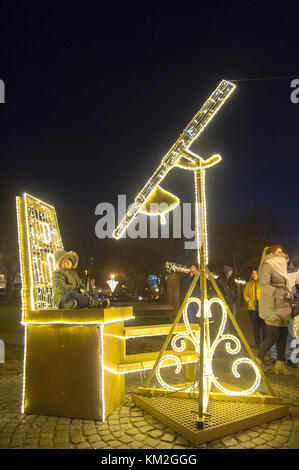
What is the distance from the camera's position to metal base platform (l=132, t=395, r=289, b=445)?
298cm

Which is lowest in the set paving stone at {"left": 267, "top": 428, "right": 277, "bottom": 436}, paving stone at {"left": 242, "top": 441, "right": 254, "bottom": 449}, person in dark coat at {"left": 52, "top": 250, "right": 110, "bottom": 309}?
paving stone at {"left": 267, "top": 428, "right": 277, "bottom": 436}

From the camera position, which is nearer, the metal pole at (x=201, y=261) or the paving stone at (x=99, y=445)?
the paving stone at (x=99, y=445)

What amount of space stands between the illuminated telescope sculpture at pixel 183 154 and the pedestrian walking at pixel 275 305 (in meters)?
2.56

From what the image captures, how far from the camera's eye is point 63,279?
442cm

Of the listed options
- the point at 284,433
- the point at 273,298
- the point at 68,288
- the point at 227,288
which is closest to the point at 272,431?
the point at 284,433

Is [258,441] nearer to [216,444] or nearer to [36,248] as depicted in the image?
[216,444]

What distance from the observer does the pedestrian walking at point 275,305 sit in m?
5.25

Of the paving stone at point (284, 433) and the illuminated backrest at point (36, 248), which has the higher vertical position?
the illuminated backrest at point (36, 248)

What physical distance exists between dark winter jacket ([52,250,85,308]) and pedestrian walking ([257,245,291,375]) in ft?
10.1

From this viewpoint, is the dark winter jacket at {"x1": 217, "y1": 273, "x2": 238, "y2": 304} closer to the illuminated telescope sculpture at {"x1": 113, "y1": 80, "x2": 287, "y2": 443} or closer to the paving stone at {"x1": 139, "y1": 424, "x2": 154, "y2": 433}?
the illuminated telescope sculpture at {"x1": 113, "y1": 80, "x2": 287, "y2": 443}

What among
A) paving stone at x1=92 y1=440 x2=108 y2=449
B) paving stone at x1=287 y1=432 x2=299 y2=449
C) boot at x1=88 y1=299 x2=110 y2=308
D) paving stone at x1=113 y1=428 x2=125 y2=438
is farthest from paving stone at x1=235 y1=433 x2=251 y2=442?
boot at x1=88 y1=299 x2=110 y2=308

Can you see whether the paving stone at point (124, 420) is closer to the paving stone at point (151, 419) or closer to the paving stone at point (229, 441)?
the paving stone at point (151, 419)

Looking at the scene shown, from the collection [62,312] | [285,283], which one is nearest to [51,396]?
[62,312]

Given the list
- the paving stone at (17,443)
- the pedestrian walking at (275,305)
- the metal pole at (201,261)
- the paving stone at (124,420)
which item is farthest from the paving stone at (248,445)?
the pedestrian walking at (275,305)
